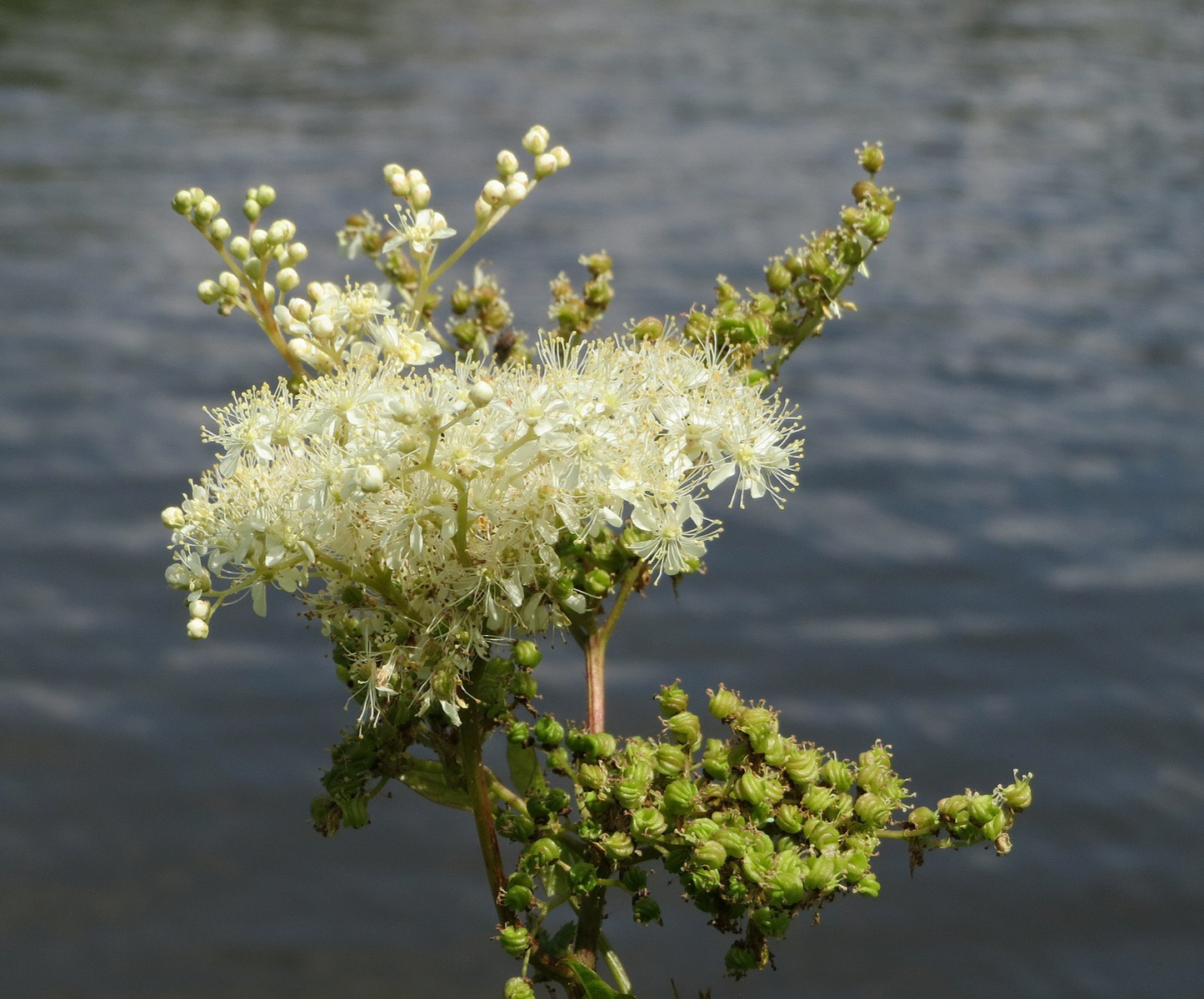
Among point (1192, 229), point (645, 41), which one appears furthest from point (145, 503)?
point (645, 41)

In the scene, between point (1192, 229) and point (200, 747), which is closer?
point (200, 747)

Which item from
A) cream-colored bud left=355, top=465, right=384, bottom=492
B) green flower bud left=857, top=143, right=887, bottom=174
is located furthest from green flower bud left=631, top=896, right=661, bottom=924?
green flower bud left=857, top=143, right=887, bottom=174

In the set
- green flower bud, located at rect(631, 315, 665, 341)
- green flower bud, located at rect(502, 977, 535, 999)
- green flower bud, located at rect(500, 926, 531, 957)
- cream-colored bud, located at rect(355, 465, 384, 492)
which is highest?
green flower bud, located at rect(631, 315, 665, 341)

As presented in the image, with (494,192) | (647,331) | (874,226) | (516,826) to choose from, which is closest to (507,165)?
(494,192)

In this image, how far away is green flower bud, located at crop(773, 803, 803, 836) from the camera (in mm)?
928

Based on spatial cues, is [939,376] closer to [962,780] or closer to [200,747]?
[962,780]

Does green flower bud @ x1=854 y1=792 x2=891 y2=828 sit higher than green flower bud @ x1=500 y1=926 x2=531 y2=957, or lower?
higher

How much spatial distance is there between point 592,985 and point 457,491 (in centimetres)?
39

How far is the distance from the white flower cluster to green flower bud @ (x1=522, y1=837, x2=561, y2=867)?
127 millimetres

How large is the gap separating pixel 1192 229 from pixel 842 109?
3094 millimetres

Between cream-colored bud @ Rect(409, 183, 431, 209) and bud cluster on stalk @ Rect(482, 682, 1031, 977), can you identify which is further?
cream-colored bud @ Rect(409, 183, 431, 209)

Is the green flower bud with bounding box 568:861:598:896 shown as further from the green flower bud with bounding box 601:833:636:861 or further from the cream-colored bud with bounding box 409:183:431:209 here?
the cream-colored bud with bounding box 409:183:431:209

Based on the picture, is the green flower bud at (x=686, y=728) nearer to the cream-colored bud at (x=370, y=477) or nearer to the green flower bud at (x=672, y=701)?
the green flower bud at (x=672, y=701)

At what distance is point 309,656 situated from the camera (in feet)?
17.3
